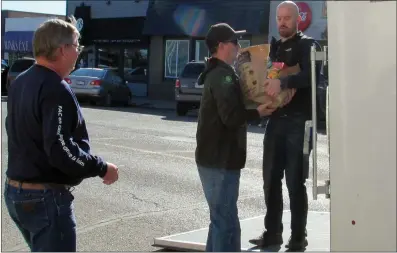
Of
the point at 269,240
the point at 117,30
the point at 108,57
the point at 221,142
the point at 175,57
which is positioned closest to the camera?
the point at 221,142

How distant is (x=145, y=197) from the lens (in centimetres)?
838

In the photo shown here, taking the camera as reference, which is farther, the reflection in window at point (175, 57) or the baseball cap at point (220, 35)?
the reflection in window at point (175, 57)

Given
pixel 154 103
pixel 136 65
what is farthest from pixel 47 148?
pixel 136 65

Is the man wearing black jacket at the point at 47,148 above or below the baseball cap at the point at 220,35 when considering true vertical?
below

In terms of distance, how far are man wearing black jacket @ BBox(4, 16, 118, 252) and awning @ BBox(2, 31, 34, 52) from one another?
36.2 metres

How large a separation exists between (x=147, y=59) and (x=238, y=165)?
1161 inches

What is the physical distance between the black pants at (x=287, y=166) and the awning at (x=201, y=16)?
23.1 meters

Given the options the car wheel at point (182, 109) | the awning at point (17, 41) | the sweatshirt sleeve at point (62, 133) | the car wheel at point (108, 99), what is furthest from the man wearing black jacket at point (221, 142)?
the awning at point (17, 41)

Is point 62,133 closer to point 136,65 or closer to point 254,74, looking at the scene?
point 254,74

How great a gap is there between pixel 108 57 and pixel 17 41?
23.4 feet

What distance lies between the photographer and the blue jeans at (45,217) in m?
3.23

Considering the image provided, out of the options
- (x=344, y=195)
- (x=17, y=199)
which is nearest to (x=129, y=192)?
(x=17, y=199)

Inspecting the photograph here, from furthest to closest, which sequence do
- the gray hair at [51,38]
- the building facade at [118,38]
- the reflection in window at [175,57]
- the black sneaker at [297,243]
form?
the building facade at [118,38] → the reflection in window at [175,57] → the black sneaker at [297,243] → the gray hair at [51,38]

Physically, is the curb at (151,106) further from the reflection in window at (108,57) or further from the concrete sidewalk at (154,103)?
the reflection in window at (108,57)
